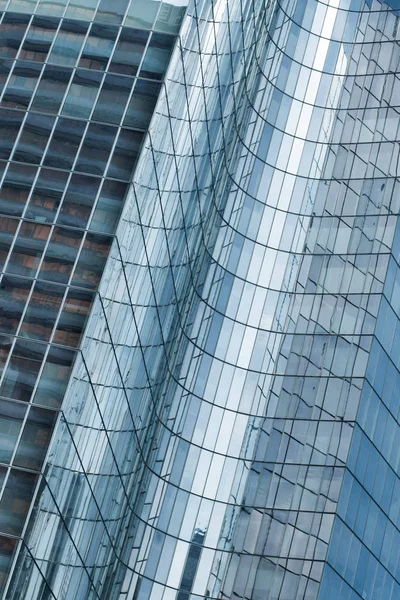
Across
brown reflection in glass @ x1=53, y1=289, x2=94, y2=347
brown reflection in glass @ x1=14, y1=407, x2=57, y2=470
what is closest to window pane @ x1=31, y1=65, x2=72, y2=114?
brown reflection in glass @ x1=53, y1=289, x2=94, y2=347

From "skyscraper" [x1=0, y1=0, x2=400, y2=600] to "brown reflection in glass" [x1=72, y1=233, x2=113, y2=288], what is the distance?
0.08m

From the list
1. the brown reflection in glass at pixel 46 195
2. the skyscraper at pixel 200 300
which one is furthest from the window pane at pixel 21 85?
the brown reflection in glass at pixel 46 195

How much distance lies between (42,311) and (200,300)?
2588 centimetres

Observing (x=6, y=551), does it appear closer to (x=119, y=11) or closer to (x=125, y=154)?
(x=125, y=154)

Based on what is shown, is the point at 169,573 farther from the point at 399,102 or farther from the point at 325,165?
the point at 399,102

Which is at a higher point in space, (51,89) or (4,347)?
(51,89)

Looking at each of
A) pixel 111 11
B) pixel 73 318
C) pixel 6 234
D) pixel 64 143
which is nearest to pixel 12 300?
pixel 73 318

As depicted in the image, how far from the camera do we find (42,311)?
43.3 m

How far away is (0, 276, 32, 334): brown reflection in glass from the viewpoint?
43125mm

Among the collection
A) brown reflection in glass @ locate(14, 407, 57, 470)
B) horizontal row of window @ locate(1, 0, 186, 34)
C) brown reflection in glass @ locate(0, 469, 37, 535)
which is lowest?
brown reflection in glass @ locate(0, 469, 37, 535)

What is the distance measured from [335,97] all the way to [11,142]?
3468 centimetres

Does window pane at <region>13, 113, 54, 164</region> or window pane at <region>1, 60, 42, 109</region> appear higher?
window pane at <region>1, 60, 42, 109</region>

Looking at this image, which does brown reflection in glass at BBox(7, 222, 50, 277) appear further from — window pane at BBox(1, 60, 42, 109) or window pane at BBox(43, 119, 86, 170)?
window pane at BBox(1, 60, 42, 109)

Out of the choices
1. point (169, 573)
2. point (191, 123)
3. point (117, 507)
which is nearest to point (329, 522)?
point (169, 573)
